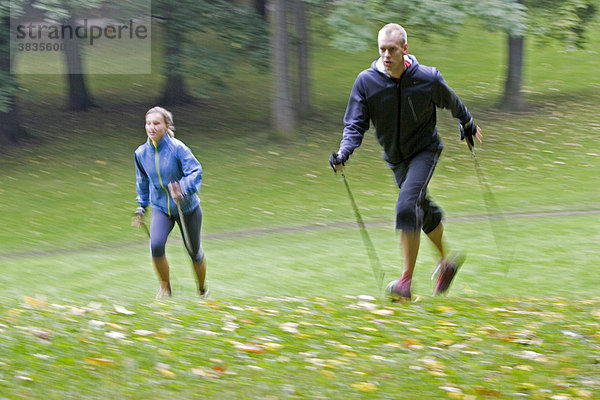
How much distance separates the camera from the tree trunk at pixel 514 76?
23.0 m

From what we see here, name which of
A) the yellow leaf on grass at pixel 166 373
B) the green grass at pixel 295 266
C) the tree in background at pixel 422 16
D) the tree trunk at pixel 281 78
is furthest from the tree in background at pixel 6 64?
the yellow leaf on grass at pixel 166 373

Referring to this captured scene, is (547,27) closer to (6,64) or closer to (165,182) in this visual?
(6,64)

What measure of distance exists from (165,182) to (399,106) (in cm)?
217

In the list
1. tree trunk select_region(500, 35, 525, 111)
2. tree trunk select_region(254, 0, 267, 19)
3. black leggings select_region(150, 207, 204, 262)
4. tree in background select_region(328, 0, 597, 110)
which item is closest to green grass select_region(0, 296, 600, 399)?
black leggings select_region(150, 207, 204, 262)

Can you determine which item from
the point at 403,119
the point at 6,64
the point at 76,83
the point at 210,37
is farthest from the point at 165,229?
the point at 76,83

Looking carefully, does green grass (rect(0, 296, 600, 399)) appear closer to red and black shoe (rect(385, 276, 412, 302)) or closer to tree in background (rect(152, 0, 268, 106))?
red and black shoe (rect(385, 276, 412, 302))

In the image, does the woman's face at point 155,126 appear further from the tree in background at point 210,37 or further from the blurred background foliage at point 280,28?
the tree in background at point 210,37

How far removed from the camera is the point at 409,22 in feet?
59.3

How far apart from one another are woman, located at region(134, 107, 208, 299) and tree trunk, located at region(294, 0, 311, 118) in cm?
1379

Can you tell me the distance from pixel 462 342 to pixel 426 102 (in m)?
1.96

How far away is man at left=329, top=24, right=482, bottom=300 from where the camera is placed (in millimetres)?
6555

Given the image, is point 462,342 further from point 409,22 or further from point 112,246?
point 409,22

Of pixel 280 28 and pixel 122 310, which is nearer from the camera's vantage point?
pixel 122 310

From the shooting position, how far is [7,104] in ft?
60.7
